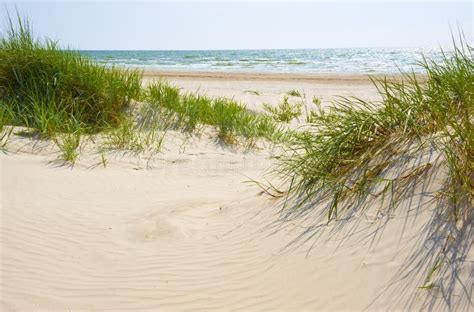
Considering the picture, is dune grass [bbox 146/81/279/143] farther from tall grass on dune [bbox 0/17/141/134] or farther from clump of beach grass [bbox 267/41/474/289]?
clump of beach grass [bbox 267/41/474/289]

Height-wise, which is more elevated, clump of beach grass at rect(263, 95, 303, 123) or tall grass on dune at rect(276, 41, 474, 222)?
tall grass on dune at rect(276, 41, 474, 222)

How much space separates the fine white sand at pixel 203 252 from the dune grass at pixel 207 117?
244cm

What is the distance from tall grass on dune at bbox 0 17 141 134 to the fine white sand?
6.15ft

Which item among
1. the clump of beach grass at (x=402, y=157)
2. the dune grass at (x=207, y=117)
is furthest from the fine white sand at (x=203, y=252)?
the dune grass at (x=207, y=117)

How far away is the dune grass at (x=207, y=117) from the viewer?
23.5ft

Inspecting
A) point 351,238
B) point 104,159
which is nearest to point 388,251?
point 351,238

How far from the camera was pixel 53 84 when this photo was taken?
657 centimetres

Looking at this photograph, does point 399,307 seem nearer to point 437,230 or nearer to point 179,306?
point 437,230

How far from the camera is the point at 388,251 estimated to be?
98.1 inches

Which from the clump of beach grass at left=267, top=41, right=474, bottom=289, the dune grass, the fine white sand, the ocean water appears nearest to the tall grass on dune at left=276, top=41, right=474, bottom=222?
the clump of beach grass at left=267, top=41, right=474, bottom=289

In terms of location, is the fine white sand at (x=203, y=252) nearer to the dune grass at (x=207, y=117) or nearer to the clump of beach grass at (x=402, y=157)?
the clump of beach grass at (x=402, y=157)

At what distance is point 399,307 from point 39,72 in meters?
6.31

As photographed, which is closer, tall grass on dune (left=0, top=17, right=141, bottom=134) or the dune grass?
tall grass on dune (left=0, top=17, right=141, bottom=134)

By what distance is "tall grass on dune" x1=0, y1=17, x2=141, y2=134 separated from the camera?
257 inches
